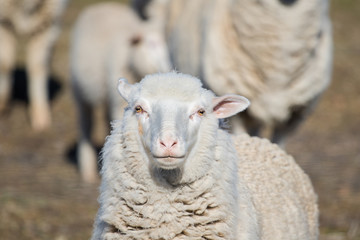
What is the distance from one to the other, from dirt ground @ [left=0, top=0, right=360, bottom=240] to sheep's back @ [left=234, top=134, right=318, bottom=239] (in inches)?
69.6

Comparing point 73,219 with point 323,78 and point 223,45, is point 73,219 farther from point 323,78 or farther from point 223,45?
point 323,78

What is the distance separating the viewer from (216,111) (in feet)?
11.3

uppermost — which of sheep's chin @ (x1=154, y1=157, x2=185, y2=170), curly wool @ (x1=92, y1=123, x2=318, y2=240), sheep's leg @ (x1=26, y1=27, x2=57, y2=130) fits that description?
sheep's leg @ (x1=26, y1=27, x2=57, y2=130)

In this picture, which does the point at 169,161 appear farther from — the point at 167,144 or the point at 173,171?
the point at 173,171

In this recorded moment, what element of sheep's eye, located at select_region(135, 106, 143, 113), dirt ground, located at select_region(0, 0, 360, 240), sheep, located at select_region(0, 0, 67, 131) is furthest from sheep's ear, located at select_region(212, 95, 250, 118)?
sheep, located at select_region(0, 0, 67, 131)

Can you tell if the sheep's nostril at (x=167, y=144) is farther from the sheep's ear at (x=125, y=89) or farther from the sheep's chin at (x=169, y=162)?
the sheep's ear at (x=125, y=89)

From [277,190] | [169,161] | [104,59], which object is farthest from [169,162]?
[104,59]

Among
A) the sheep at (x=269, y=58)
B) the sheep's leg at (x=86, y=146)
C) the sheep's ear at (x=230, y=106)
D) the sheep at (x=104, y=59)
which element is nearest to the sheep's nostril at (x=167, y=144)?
the sheep's ear at (x=230, y=106)

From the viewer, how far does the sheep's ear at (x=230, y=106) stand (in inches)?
135

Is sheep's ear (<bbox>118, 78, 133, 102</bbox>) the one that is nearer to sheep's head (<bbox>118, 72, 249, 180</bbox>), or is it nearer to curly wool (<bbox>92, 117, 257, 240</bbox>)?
sheep's head (<bbox>118, 72, 249, 180</bbox>)

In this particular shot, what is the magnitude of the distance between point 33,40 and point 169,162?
27.2ft

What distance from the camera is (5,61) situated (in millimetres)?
10664

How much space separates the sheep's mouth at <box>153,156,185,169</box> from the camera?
3002 mm

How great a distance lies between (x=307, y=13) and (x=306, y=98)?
679 mm
